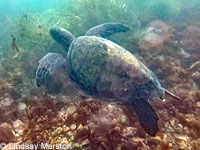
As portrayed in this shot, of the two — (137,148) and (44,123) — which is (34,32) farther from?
(137,148)

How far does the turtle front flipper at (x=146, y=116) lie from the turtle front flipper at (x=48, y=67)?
1820 mm

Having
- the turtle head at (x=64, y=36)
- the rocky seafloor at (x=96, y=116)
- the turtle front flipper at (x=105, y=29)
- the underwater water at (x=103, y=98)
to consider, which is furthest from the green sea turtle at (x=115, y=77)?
the turtle front flipper at (x=105, y=29)

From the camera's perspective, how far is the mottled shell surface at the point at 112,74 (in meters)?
3.05

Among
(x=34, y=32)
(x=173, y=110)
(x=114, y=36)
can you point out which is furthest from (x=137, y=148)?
(x=34, y=32)

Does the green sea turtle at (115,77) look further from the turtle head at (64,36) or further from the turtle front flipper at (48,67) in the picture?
the turtle head at (64,36)

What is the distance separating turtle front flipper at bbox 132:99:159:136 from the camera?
2812mm

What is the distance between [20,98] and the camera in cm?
400

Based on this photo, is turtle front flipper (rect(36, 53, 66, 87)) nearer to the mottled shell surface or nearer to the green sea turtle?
the green sea turtle

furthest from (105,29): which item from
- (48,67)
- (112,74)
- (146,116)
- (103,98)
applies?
(146,116)

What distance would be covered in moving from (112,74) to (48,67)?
152cm

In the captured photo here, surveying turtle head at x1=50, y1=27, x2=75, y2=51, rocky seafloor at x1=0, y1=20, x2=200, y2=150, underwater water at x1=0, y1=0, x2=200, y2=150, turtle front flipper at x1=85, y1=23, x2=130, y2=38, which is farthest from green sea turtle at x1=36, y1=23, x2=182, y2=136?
turtle front flipper at x1=85, y1=23, x2=130, y2=38

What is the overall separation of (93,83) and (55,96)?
105 cm

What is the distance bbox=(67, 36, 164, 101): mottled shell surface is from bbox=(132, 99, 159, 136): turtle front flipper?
14 cm

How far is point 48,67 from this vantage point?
3945mm
